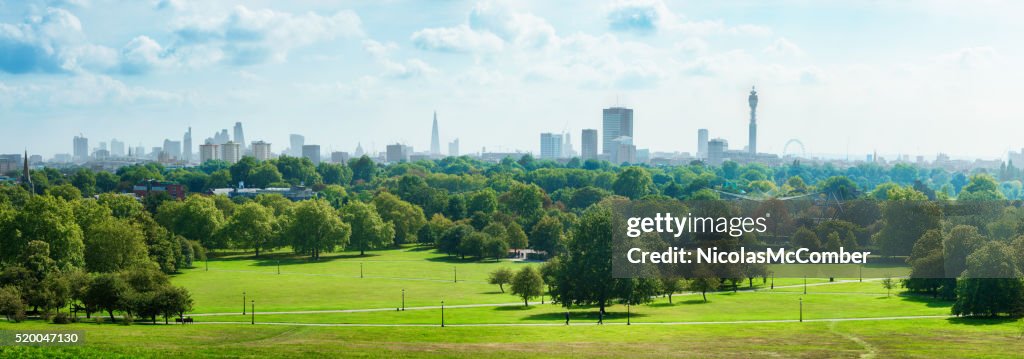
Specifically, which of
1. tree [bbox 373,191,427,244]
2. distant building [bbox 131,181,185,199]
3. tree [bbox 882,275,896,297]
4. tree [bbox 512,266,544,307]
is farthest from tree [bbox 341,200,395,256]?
distant building [bbox 131,181,185,199]

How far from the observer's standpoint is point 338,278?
293 ft

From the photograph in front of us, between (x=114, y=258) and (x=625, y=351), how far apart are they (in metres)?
48.6

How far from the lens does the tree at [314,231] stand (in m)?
109

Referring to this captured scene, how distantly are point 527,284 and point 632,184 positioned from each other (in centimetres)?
11197

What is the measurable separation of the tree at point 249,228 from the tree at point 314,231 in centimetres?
255

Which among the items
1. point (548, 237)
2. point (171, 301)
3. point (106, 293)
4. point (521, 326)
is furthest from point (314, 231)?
point (521, 326)

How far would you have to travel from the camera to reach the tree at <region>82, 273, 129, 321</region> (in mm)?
58594

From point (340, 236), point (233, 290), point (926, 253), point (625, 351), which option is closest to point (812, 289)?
point (926, 253)

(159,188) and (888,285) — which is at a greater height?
(159,188)

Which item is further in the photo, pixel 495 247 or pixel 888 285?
pixel 495 247

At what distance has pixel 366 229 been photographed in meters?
114

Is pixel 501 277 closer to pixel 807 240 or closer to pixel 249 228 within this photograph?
pixel 807 240

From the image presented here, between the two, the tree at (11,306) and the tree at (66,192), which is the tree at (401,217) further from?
the tree at (11,306)

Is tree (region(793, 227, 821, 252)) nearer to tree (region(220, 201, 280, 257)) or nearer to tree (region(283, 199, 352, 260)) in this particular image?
tree (region(283, 199, 352, 260))
